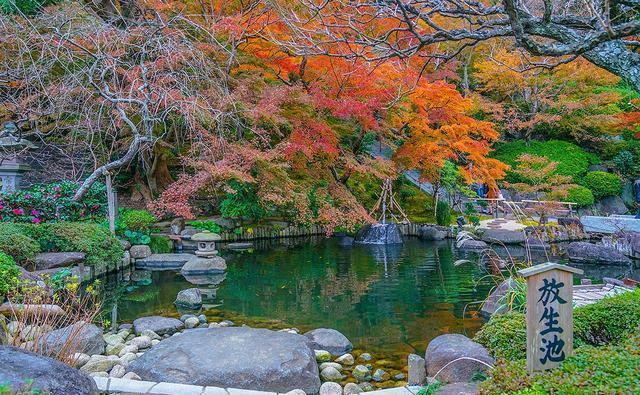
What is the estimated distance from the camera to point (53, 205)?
9812 millimetres

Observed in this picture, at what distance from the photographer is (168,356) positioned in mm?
4715

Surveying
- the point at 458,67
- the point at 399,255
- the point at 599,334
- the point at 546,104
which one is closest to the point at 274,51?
the point at 399,255

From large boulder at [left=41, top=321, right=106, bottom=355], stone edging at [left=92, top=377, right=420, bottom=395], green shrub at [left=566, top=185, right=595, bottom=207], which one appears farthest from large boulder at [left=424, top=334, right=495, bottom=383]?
green shrub at [left=566, top=185, right=595, bottom=207]

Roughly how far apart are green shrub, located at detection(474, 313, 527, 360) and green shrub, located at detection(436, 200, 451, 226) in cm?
1189

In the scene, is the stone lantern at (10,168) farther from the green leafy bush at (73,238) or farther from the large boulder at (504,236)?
the large boulder at (504,236)

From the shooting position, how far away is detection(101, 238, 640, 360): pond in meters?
6.54

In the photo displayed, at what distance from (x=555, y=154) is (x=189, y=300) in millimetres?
17779

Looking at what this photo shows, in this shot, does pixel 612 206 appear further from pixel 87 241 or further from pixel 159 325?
pixel 87 241

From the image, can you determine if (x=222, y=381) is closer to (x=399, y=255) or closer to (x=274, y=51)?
(x=399, y=255)

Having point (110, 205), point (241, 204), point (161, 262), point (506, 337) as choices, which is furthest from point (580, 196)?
point (110, 205)

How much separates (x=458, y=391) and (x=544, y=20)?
2934 millimetres

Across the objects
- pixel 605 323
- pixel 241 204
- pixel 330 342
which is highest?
pixel 241 204

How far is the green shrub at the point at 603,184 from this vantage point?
19.0 metres

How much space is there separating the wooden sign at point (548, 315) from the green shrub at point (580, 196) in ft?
54.4
